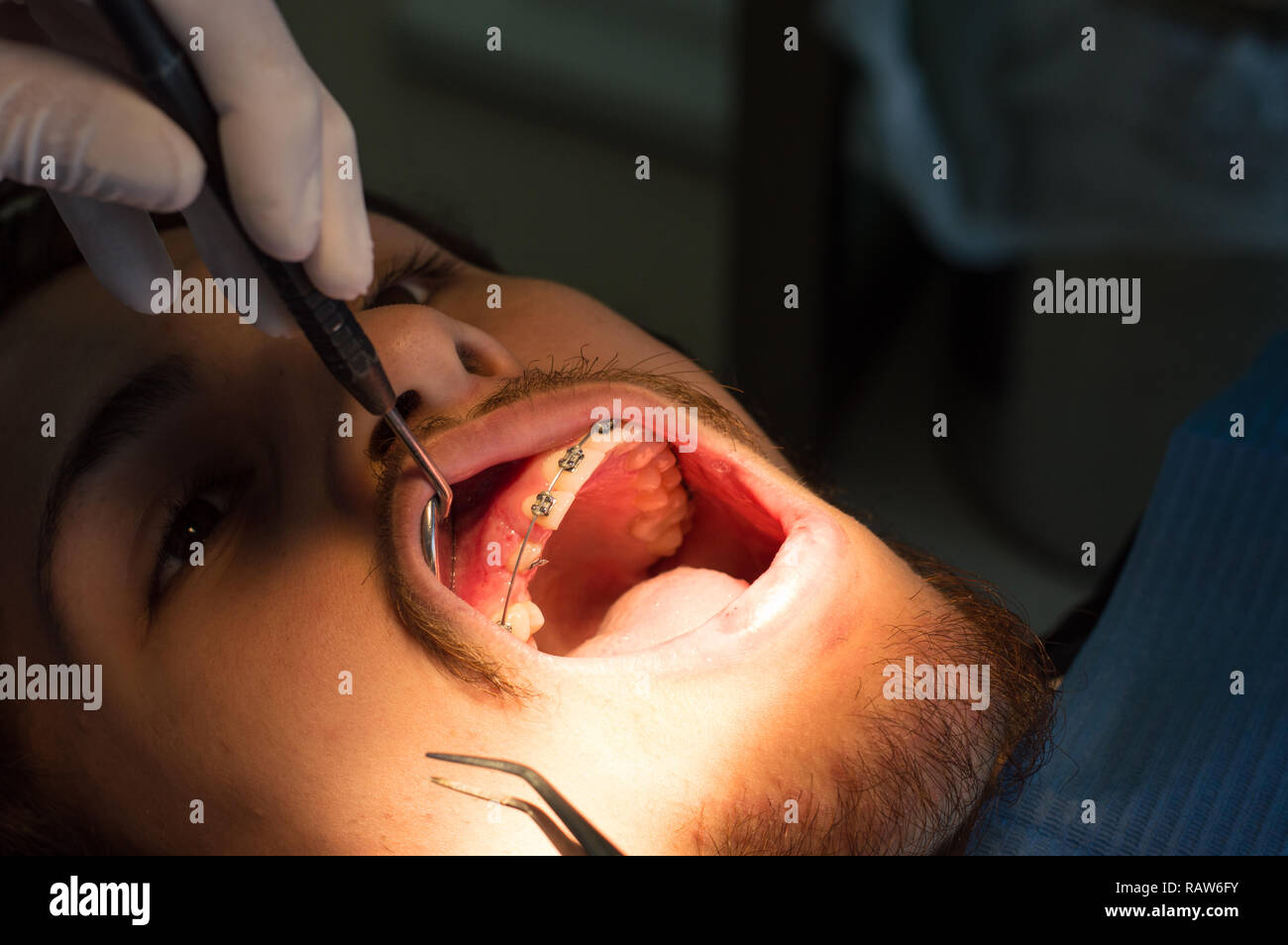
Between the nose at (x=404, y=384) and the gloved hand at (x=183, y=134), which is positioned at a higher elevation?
the gloved hand at (x=183, y=134)

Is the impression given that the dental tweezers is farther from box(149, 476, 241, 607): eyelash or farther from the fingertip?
box(149, 476, 241, 607): eyelash

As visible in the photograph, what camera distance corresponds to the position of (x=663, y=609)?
76cm

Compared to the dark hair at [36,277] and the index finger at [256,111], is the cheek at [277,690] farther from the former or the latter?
the index finger at [256,111]

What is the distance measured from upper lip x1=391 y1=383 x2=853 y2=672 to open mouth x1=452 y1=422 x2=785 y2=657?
→ 0.03 meters

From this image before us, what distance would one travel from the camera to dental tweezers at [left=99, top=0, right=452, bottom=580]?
449 millimetres

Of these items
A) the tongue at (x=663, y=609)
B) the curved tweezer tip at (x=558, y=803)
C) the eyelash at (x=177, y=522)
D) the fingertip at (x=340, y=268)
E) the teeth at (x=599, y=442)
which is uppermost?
the fingertip at (x=340, y=268)

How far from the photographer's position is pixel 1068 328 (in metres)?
1.36

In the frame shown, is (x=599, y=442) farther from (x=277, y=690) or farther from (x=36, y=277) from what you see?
(x=36, y=277)

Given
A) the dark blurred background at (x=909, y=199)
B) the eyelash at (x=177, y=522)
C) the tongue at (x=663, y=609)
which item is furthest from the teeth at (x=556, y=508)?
the dark blurred background at (x=909, y=199)

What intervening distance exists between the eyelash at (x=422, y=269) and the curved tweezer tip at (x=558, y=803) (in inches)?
15.8

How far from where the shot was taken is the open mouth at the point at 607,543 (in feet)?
2.34

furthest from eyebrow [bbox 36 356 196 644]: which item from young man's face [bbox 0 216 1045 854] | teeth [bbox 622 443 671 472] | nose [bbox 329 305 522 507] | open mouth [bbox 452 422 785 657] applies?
teeth [bbox 622 443 671 472]
